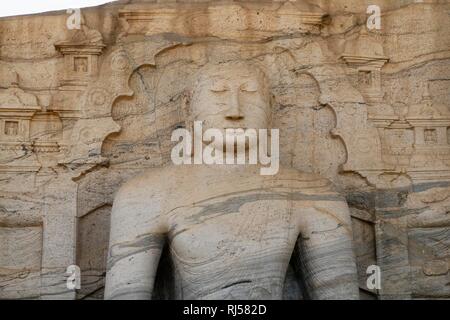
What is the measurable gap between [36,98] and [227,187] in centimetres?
207

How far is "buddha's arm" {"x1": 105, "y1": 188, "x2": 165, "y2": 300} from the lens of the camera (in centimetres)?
932

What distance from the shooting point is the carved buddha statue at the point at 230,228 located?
9.30m

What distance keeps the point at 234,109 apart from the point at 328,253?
142 centimetres

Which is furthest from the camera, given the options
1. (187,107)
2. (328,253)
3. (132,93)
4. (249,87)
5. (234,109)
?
(132,93)

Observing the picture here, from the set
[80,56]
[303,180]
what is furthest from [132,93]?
[303,180]

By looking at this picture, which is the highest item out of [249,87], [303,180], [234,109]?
[249,87]

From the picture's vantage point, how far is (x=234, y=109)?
9.77 meters

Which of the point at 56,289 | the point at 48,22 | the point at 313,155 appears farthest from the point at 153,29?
the point at 56,289

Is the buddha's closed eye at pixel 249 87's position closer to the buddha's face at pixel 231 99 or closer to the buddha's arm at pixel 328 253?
the buddha's face at pixel 231 99

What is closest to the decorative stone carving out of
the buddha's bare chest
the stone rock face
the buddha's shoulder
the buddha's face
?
the stone rock face

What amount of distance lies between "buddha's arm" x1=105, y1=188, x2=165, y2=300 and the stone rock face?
0.06 feet

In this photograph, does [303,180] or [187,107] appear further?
[187,107]

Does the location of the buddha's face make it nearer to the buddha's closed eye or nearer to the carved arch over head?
the buddha's closed eye

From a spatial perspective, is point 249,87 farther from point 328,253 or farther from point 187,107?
point 328,253
